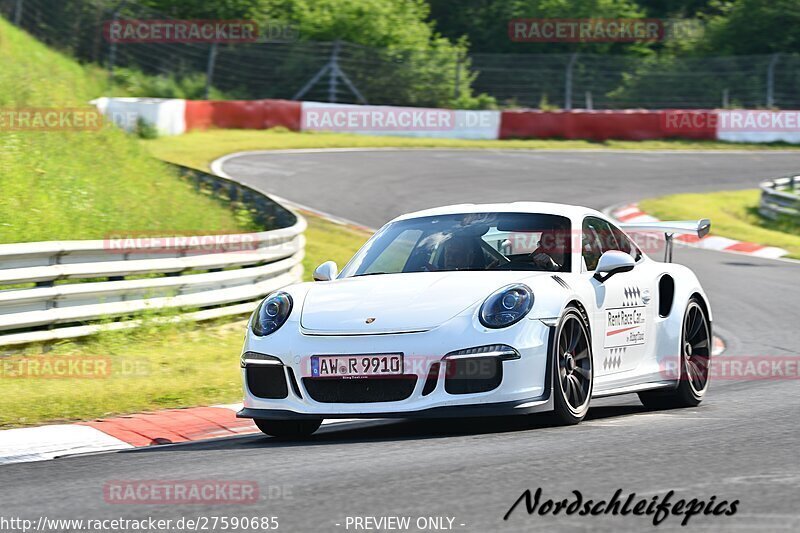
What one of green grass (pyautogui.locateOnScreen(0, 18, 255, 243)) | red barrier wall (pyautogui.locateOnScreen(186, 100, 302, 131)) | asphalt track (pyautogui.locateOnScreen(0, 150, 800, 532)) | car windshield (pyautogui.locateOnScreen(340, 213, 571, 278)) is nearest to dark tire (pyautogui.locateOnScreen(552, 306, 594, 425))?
asphalt track (pyautogui.locateOnScreen(0, 150, 800, 532))

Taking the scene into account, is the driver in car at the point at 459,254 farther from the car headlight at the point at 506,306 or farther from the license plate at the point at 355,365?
the license plate at the point at 355,365

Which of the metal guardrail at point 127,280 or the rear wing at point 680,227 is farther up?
the rear wing at point 680,227

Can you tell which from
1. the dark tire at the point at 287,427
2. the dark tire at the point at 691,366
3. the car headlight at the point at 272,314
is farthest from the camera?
the dark tire at the point at 691,366

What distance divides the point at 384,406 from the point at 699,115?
30.2 meters

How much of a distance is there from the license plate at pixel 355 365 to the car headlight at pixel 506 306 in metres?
0.49

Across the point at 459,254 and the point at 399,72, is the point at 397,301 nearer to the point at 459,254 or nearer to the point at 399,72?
the point at 459,254

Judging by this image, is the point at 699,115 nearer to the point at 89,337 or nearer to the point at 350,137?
the point at 350,137

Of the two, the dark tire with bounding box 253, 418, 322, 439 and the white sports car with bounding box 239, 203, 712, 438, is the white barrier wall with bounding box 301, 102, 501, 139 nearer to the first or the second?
the white sports car with bounding box 239, 203, 712, 438

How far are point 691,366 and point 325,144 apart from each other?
22.7 m

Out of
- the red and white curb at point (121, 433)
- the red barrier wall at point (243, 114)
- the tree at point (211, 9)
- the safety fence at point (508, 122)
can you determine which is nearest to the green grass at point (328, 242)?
the red and white curb at point (121, 433)

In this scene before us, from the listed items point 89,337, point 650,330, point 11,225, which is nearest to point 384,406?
point 650,330

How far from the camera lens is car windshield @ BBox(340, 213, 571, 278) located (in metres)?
7.38

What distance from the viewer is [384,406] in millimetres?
6309

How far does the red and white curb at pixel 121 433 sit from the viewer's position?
259 inches
